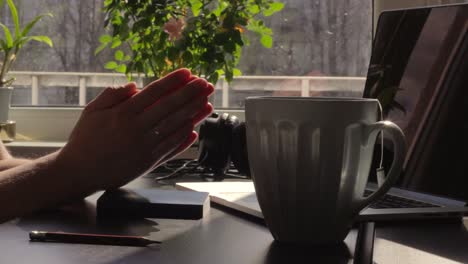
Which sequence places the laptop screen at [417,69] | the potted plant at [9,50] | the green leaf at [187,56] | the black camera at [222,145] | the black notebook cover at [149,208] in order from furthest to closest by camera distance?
the potted plant at [9,50] → the green leaf at [187,56] → the black camera at [222,145] → the laptop screen at [417,69] → the black notebook cover at [149,208]

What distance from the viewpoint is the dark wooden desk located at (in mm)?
472

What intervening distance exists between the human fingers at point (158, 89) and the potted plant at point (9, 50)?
3.21 feet

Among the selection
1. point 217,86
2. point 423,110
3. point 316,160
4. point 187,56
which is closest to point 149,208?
point 316,160

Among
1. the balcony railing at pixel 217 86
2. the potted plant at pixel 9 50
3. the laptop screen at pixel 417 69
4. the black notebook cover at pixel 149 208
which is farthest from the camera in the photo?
the balcony railing at pixel 217 86

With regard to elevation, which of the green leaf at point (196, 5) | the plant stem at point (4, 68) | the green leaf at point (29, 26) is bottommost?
the plant stem at point (4, 68)

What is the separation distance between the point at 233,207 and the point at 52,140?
1.15 metres

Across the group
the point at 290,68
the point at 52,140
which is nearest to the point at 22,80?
the point at 52,140

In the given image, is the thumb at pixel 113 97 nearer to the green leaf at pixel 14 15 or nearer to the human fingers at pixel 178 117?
the human fingers at pixel 178 117

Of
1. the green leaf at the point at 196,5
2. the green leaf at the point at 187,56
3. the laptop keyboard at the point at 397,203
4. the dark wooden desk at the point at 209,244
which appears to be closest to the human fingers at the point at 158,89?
the dark wooden desk at the point at 209,244

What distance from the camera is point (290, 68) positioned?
1.70m

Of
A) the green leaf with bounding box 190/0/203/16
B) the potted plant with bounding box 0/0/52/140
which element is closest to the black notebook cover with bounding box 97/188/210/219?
the green leaf with bounding box 190/0/203/16

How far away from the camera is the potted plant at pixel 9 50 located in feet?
5.15

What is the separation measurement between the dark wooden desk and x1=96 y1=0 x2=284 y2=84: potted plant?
66 cm

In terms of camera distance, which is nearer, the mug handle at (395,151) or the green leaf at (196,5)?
the mug handle at (395,151)
